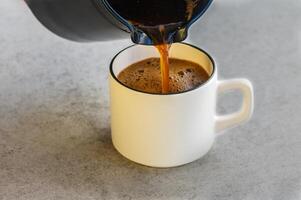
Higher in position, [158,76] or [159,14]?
[159,14]

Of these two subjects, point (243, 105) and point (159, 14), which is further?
point (243, 105)

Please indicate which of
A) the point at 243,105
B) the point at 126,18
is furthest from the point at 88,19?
the point at 243,105

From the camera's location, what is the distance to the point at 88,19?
0.77 metres

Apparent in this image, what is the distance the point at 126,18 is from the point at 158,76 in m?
0.12

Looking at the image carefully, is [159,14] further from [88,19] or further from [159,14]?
[88,19]

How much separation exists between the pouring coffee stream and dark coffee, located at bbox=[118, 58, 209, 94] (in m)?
0.02

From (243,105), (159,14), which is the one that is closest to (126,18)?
(159,14)

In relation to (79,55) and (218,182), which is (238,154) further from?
(79,55)

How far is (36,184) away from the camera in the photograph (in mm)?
755

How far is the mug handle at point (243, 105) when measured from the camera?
77 cm

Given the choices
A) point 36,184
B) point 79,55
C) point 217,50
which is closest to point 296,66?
point 217,50

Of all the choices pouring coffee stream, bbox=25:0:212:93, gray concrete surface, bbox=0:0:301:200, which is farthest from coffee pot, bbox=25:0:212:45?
gray concrete surface, bbox=0:0:301:200

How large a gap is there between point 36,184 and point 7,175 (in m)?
0.04

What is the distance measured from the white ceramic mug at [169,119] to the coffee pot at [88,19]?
44mm
